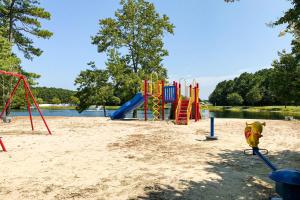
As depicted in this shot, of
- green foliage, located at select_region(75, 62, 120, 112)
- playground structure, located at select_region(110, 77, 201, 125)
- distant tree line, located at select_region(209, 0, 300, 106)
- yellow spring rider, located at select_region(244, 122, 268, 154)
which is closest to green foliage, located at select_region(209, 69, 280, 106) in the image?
distant tree line, located at select_region(209, 0, 300, 106)

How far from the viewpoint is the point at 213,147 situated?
10.9 m

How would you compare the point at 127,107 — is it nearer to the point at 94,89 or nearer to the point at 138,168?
the point at 94,89

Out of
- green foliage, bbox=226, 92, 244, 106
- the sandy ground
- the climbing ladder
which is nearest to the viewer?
the sandy ground

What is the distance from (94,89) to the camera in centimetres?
3384

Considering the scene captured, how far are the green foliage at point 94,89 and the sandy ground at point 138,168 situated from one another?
20.8 metres

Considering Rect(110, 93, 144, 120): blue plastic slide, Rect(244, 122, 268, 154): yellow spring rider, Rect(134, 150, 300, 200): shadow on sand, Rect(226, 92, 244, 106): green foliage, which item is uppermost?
Rect(226, 92, 244, 106): green foliage

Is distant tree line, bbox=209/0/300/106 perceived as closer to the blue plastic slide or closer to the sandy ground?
the sandy ground

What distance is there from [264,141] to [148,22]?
80.6 feet

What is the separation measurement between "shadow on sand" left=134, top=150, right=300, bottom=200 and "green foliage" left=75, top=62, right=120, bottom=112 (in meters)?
25.7

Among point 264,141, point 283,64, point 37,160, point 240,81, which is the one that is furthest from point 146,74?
point 240,81

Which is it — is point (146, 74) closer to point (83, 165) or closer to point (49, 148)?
point (49, 148)

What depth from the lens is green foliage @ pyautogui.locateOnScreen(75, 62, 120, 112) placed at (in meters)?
33.3

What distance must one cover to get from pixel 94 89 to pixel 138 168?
2690 centimetres

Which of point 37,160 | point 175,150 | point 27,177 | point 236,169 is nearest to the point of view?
point 27,177
